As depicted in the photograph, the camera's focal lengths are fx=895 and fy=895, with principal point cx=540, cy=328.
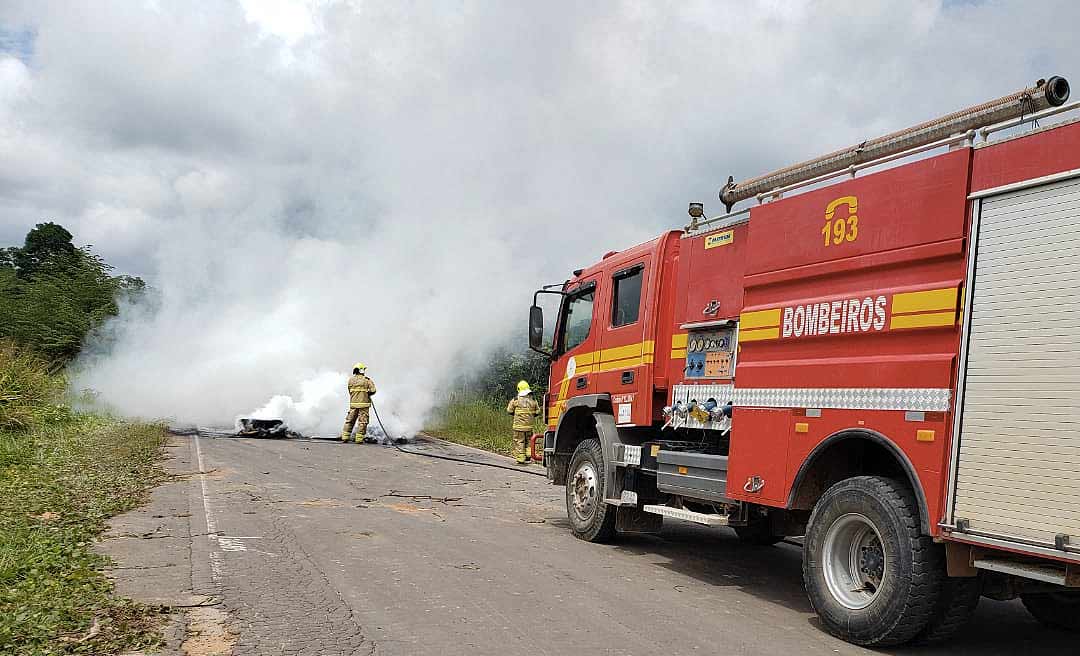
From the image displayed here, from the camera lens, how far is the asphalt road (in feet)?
17.2

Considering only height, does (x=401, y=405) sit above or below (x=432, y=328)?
below

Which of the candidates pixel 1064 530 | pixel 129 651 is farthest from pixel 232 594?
pixel 1064 530

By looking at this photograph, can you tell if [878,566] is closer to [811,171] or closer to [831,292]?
[831,292]

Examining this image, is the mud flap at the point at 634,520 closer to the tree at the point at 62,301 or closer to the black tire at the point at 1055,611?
the black tire at the point at 1055,611

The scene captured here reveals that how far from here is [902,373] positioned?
520 centimetres

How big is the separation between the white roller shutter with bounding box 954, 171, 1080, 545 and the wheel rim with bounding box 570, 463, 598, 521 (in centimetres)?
452

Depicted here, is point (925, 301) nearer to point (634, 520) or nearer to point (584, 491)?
point (634, 520)

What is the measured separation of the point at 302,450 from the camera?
17906 mm

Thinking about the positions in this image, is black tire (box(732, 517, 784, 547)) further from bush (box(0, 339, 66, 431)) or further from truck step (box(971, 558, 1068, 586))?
bush (box(0, 339, 66, 431))

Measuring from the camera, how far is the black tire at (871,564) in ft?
16.3

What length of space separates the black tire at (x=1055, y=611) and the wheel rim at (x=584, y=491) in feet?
12.9

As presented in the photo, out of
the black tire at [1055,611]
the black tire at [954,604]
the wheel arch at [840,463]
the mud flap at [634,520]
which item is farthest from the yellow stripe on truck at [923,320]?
the mud flap at [634,520]

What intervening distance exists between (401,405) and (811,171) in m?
17.9

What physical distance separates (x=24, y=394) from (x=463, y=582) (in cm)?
1503
